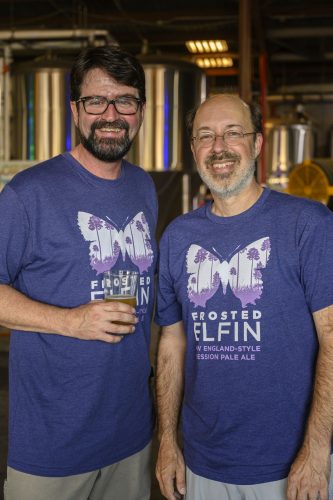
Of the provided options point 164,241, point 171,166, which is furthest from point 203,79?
point 164,241

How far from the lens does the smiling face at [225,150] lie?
69.9 inches

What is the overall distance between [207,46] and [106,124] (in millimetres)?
11212

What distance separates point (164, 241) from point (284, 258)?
0.39 m

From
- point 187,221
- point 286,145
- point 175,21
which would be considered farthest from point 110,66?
point 286,145

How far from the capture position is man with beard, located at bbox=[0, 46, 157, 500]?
1.81 meters

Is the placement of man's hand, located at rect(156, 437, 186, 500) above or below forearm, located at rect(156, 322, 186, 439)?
below

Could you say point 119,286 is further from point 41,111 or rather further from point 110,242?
point 41,111

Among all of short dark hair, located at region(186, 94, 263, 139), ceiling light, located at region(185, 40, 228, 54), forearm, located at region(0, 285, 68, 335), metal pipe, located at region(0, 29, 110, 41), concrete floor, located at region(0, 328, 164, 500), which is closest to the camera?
forearm, located at region(0, 285, 68, 335)

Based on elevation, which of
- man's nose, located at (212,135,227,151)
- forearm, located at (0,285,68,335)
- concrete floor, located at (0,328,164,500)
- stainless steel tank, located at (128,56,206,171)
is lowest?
concrete floor, located at (0,328,164,500)

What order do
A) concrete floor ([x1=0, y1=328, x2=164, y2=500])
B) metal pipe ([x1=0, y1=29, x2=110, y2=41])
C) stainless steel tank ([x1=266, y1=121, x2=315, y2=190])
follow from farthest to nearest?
1. stainless steel tank ([x1=266, y1=121, x2=315, y2=190])
2. metal pipe ([x1=0, y1=29, x2=110, y2=41])
3. concrete floor ([x1=0, y1=328, x2=164, y2=500])

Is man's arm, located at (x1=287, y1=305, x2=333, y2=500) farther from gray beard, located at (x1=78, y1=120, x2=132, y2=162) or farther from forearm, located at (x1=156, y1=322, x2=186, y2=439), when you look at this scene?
gray beard, located at (x1=78, y1=120, x2=132, y2=162)

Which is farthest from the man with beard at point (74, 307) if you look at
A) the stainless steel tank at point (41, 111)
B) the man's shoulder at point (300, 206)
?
the stainless steel tank at point (41, 111)

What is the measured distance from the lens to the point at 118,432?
1.89 m

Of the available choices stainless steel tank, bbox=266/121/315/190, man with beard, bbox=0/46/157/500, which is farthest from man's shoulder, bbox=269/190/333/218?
stainless steel tank, bbox=266/121/315/190
